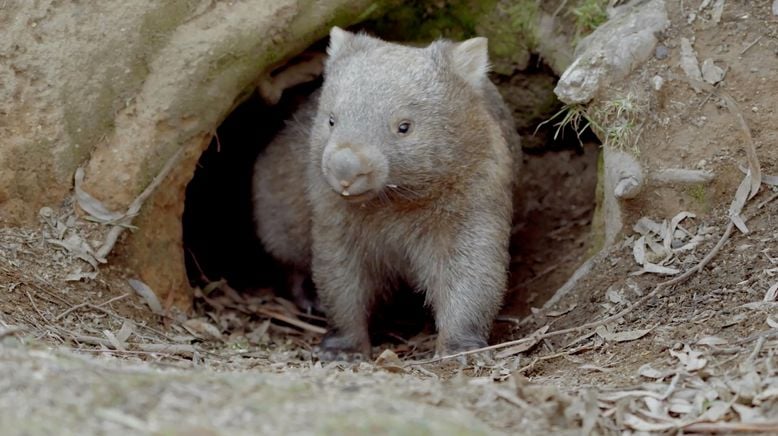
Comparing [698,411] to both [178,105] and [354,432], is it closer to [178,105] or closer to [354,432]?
[354,432]

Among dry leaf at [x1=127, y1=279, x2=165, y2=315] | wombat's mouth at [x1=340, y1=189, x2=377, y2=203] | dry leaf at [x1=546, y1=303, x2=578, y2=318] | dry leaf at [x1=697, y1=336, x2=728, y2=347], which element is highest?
wombat's mouth at [x1=340, y1=189, x2=377, y2=203]

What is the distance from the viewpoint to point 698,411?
3510mm

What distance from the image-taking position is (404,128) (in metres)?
5.10

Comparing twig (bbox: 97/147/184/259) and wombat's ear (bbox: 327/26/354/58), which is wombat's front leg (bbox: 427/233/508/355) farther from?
twig (bbox: 97/147/184/259)

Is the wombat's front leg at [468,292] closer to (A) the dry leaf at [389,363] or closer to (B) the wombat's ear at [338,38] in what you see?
(A) the dry leaf at [389,363]

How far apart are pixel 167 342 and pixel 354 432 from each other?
2661mm

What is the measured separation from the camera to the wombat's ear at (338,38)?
562cm

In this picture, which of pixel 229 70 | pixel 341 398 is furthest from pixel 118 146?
pixel 341 398

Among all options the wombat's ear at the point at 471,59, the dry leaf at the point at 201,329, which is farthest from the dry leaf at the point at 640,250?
the dry leaf at the point at 201,329

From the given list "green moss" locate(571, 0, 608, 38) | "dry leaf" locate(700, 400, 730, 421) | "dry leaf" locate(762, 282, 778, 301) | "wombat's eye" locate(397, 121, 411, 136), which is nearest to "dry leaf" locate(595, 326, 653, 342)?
"dry leaf" locate(762, 282, 778, 301)

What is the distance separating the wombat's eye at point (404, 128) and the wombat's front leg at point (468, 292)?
0.74 metres

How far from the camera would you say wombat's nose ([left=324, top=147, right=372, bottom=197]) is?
4750 mm

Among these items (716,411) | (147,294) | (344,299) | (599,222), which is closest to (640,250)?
(599,222)

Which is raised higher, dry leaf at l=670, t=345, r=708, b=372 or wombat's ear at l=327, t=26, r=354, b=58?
wombat's ear at l=327, t=26, r=354, b=58
